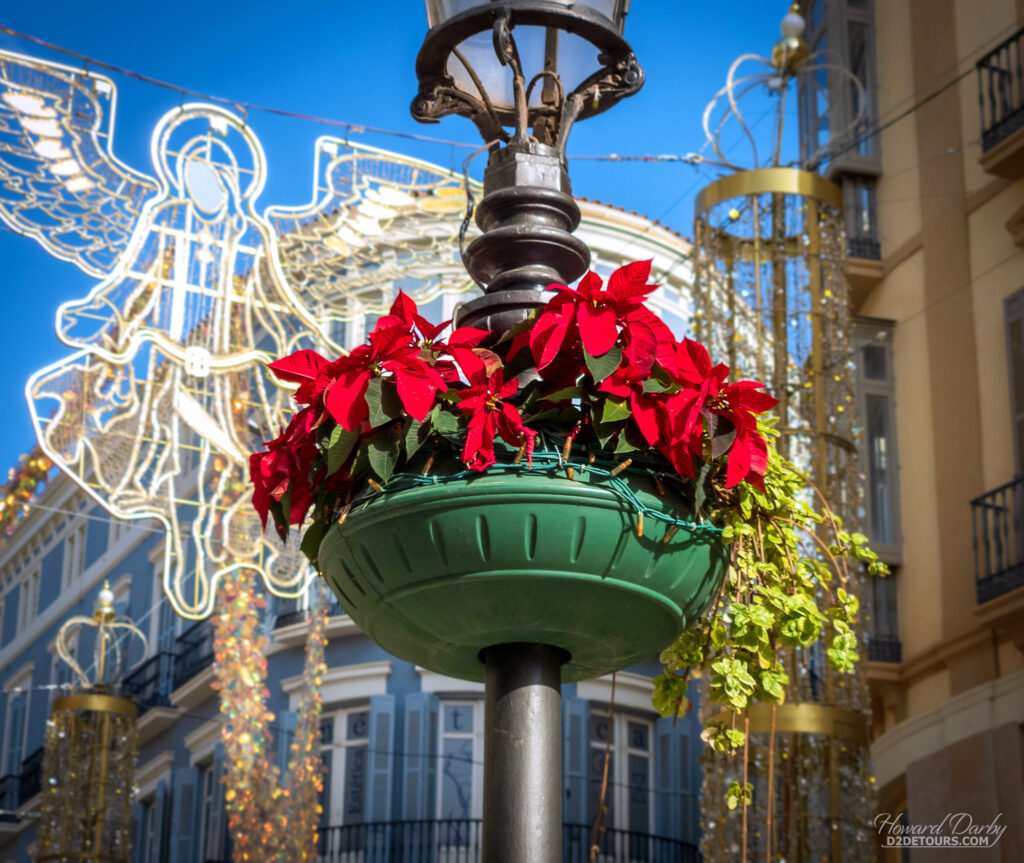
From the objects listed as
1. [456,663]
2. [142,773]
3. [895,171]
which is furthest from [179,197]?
[142,773]

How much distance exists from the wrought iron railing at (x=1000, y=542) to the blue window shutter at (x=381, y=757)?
805cm

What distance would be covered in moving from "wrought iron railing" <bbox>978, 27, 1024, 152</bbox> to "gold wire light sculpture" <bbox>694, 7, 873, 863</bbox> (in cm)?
156

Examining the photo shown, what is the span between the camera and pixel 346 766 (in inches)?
691

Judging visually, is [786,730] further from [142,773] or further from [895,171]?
[142,773]

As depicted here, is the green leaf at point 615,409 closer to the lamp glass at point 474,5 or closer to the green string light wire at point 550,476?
the green string light wire at point 550,476

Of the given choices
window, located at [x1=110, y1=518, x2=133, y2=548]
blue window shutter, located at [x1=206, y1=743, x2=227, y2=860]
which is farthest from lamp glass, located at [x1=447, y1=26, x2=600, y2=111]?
window, located at [x1=110, y1=518, x2=133, y2=548]

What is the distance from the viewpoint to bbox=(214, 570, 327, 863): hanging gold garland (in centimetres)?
1300

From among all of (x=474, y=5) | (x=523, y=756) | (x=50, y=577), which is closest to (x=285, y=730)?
(x=50, y=577)

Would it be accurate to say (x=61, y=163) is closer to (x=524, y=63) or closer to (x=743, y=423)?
(x=524, y=63)

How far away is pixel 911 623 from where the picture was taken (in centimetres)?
1184

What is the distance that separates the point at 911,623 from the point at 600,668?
30.1 feet

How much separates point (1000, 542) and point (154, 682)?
40.6 ft

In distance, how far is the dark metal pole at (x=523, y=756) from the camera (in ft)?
9.07

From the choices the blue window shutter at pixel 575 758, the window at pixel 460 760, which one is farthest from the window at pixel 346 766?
the blue window shutter at pixel 575 758
